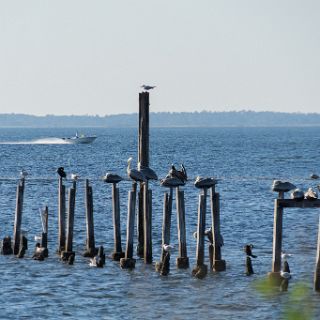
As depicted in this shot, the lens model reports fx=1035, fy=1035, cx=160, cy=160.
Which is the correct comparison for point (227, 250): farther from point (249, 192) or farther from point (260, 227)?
point (249, 192)

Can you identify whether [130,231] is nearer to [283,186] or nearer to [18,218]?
[283,186]

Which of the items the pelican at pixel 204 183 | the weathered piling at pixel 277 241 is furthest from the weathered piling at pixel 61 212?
the weathered piling at pixel 277 241

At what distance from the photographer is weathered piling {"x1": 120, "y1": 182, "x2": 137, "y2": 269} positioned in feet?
93.6

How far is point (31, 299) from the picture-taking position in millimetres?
25969

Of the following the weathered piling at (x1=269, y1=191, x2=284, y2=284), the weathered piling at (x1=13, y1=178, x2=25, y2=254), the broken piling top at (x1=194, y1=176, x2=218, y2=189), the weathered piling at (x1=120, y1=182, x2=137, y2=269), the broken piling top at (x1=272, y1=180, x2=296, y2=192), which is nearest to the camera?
the weathered piling at (x1=269, y1=191, x2=284, y2=284)

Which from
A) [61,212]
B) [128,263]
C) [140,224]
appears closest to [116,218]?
[140,224]

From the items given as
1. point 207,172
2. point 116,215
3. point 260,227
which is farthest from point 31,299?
point 207,172

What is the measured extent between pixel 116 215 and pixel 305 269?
5623 mm

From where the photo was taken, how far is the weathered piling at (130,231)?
2852 centimetres

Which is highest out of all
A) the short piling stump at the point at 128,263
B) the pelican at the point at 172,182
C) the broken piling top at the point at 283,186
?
the broken piling top at the point at 283,186

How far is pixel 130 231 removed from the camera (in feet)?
93.4

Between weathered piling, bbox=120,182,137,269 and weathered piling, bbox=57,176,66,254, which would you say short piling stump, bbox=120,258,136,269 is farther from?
weathered piling, bbox=57,176,66,254

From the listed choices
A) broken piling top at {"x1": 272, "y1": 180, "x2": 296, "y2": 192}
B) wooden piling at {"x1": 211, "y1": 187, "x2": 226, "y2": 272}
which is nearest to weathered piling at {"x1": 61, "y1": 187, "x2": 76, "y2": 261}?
wooden piling at {"x1": 211, "y1": 187, "x2": 226, "y2": 272}

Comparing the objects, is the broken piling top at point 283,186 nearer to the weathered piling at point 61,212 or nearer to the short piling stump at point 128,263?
the short piling stump at point 128,263
